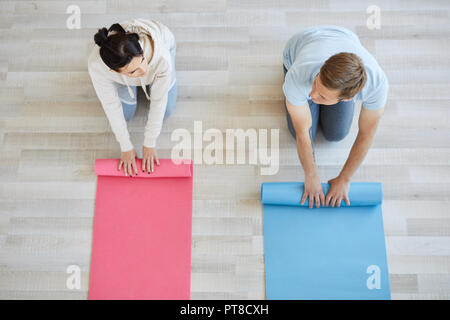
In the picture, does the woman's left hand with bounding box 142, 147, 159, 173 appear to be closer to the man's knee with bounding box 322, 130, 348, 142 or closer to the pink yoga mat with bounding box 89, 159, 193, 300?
the pink yoga mat with bounding box 89, 159, 193, 300

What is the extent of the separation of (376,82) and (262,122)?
26.1 inches

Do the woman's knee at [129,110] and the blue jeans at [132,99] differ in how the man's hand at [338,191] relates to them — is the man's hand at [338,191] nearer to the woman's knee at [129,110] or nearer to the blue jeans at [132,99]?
the blue jeans at [132,99]

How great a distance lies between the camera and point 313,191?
157 centimetres

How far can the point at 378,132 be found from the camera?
1782 mm

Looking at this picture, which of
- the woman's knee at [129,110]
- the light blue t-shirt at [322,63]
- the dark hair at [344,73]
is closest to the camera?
the dark hair at [344,73]

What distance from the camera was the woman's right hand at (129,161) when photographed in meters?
1.64

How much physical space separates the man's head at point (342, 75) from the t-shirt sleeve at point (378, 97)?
0.59 feet

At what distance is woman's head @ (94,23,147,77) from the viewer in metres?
1.14

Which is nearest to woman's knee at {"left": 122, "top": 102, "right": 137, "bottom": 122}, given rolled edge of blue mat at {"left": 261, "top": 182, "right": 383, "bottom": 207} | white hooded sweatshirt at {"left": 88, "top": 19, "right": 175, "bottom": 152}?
white hooded sweatshirt at {"left": 88, "top": 19, "right": 175, "bottom": 152}

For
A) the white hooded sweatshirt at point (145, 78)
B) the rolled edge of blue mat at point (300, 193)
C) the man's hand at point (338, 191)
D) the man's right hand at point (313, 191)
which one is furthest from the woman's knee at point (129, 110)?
the man's hand at point (338, 191)

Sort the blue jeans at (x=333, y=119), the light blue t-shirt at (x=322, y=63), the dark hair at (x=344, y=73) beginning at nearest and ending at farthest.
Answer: the dark hair at (x=344, y=73)
the light blue t-shirt at (x=322, y=63)
the blue jeans at (x=333, y=119)

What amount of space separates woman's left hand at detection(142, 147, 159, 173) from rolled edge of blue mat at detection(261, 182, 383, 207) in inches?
19.3
